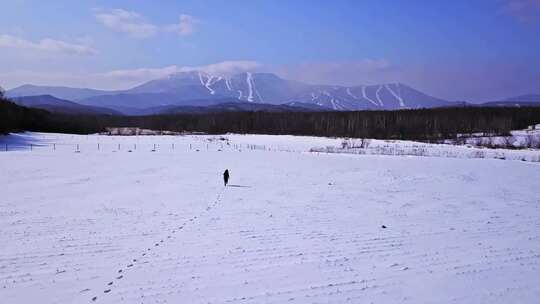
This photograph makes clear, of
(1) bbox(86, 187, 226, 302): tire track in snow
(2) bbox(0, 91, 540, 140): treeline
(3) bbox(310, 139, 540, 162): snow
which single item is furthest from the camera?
(2) bbox(0, 91, 540, 140): treeline

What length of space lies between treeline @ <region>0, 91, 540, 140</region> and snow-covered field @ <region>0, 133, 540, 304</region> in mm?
65517

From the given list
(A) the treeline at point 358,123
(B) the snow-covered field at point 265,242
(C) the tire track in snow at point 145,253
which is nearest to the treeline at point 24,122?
(A) the treeline at point 358,123

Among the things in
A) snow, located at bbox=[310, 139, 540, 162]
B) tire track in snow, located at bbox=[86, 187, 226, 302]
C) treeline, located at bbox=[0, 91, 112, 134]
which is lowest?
tire track in snow, located at bbox=[86, 187, 226, 302]

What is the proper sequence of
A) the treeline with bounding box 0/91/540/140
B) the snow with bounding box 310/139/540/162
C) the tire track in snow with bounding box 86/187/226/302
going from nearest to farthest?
the tire track in snow with bounding box 86/187/226/302 < the snow with bounding box 310/139/540/162 < the treeline with bounding box 0/91/540/140

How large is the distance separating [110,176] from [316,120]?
103245 mm

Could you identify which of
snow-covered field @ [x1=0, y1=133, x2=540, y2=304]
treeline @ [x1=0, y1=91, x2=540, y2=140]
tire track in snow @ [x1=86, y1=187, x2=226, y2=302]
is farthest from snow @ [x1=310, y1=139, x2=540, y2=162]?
tire track in snow @ [x1=86, y1=187, x2=226, y2=302]

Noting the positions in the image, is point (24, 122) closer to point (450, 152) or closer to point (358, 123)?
point (450, 152)

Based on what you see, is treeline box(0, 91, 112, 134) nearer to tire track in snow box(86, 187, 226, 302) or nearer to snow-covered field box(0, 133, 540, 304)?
snow-covered field box(0, 133, 540, 304)

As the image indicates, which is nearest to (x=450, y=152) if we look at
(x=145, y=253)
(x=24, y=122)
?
(x=145, y=253)

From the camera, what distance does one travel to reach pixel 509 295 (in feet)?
22.8

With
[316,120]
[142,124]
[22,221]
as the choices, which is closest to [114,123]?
[142,124]

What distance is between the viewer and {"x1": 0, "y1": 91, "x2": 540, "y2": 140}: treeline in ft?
308

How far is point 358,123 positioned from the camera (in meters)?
113

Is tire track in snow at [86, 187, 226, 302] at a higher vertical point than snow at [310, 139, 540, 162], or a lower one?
lower
